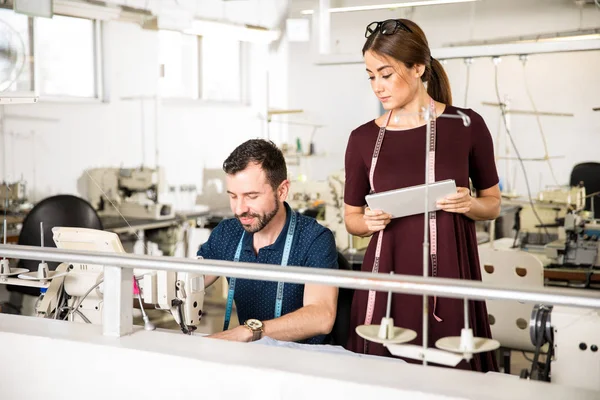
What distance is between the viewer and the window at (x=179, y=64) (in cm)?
597

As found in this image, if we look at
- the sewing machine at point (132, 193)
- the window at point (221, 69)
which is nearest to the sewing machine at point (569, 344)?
the sewing machine at point (132, 193)

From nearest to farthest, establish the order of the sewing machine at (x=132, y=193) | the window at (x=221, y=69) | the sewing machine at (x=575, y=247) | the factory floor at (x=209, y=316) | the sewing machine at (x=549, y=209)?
the sewing machine at (x=575, y=247)
the sewing machine at (x=549, y=209)
the factory floor at (x=209, y=316)
the sewing machine at (x=132, y=193)
the window at (x=221, y=69)

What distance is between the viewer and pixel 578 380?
126 cm

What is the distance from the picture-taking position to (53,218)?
134 inches

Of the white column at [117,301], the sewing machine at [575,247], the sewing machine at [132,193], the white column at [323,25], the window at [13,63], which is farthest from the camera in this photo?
the sewing machine at [132,193]

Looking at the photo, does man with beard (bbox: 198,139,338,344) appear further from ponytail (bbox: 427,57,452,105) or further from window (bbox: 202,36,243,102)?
window (bbox: 202,36,243,102)

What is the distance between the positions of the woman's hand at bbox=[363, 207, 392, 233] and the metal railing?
1.56ft

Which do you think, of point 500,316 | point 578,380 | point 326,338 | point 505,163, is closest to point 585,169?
point 505,163

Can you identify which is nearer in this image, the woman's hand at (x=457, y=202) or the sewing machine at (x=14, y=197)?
the woman's hand at (x=457, y=202)

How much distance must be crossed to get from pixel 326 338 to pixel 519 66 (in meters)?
5.55

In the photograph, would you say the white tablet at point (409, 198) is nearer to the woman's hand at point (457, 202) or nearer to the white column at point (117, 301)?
the woman's hand at point (457, 202)

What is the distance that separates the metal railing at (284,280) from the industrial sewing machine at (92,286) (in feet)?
0.59

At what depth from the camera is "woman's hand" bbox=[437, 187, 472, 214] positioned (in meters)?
1.61

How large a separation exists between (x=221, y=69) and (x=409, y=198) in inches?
214
